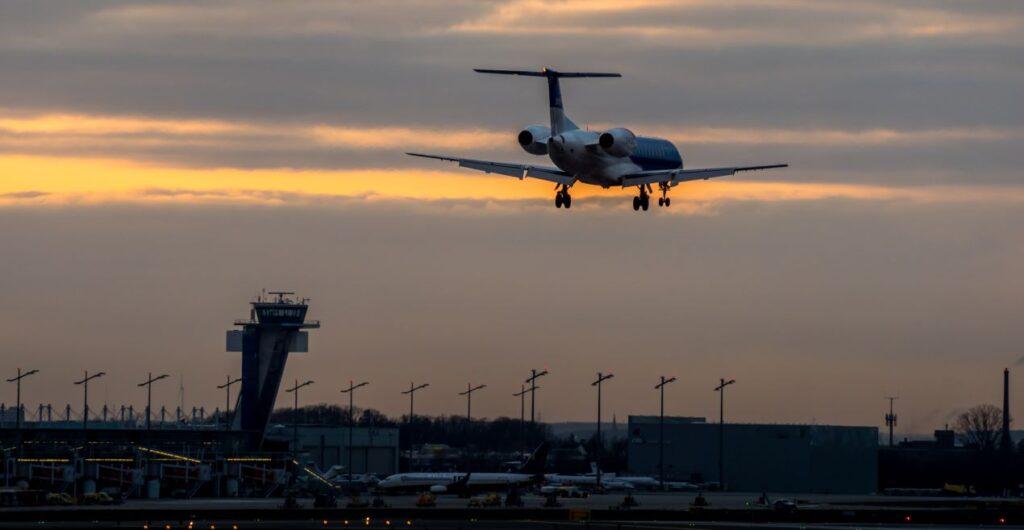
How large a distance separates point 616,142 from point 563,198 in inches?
215

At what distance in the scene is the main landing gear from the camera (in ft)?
387

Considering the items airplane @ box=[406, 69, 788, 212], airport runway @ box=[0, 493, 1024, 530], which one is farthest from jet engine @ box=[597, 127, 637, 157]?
airport runway @ box=[0, 493, 1024, 530]

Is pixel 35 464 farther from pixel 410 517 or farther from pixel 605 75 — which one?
pixel 605 75

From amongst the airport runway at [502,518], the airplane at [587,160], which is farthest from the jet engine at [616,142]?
the airport runway at [502,518]

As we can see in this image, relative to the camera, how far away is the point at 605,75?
120 meters

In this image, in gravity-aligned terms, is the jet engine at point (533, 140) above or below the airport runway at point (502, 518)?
above

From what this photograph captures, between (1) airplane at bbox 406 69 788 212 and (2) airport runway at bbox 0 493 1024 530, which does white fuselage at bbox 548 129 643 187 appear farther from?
(2) airport runway at bbox 0 493 1024 530

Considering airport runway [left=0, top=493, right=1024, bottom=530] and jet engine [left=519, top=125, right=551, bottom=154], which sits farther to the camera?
Result: airport runway [left=0, top=493, right=1024, bottom=530]

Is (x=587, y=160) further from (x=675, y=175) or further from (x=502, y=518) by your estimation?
(x=502, y=518)

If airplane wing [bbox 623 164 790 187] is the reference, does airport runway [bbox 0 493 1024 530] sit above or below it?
below

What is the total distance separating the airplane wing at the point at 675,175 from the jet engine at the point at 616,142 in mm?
3384

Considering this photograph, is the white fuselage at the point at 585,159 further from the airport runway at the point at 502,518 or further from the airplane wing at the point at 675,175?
the airport runway at the point at 502,518

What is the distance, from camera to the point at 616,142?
116188 millimetres

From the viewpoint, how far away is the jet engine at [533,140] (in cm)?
11506
